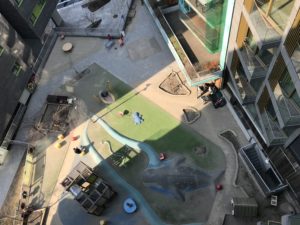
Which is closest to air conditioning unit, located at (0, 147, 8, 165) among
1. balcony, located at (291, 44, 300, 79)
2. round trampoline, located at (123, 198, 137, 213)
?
round trampoline, located at (123, 198, 137, 213)

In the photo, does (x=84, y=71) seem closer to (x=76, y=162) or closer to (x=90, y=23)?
(x=90, y=23)

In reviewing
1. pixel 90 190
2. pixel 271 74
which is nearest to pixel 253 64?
pixel 271 74

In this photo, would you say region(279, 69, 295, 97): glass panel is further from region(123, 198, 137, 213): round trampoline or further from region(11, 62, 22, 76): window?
region(11, 62, 22, 76): window

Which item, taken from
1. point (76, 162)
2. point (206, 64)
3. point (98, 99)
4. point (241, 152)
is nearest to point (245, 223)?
point (241, 152)

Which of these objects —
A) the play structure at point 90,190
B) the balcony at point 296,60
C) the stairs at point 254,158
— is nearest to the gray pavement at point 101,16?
the play structure at point 90,190

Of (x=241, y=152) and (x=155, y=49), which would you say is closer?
(x=241, y=152)

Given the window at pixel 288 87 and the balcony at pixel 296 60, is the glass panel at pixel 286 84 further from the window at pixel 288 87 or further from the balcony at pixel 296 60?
the balcony at pixel 296 60

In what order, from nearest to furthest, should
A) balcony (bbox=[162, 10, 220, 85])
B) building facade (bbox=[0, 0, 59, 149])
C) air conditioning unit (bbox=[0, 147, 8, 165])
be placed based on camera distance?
balcony (bbox=[162, 10, 220, 85])
building facade (bbox=[0, 0, 59, 149])
air conditioning unit (bbox=[0, 147, 8, 165])

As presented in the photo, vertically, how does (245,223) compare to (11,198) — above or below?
below
